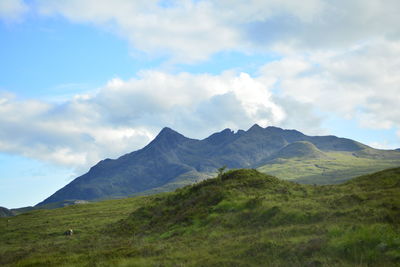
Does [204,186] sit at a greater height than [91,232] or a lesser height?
greater

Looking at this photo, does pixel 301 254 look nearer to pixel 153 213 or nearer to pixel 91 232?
pixel 153 213

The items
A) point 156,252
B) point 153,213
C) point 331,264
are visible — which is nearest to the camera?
point 331,264

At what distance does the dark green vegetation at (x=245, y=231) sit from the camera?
816 inches

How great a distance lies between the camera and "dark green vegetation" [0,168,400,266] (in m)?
20.7

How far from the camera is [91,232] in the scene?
4750cm

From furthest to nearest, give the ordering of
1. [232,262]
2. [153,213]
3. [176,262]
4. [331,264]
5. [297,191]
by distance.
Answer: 1. [153,213]
2. [297,191]
3. [176,262]
4. [232,262]
5. [331,264]

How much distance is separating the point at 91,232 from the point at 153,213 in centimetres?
868

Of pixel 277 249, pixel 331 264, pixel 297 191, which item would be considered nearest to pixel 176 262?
pixel 277 249

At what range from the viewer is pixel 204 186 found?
167ft

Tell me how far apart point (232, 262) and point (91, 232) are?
31593mm

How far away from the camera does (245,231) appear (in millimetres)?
30484

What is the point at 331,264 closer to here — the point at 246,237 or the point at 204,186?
the point at 246,237

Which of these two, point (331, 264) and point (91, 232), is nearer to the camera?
point (331, 264)

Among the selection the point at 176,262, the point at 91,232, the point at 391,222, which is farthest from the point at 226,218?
the point at 91,232
